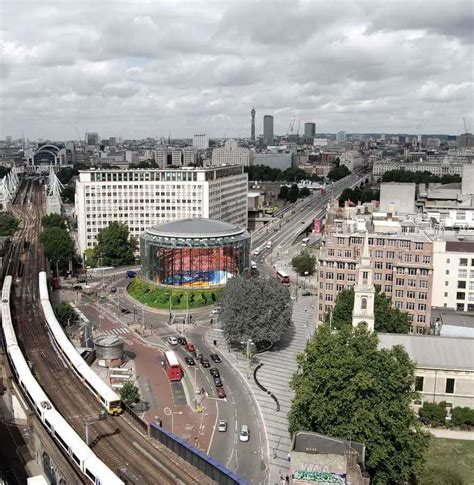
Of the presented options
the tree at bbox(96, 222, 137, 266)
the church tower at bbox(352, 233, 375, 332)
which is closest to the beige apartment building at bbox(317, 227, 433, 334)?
the church tower at bbox(352, 233, 375, 332)

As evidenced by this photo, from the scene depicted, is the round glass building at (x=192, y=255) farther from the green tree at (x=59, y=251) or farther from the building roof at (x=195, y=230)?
the green tree at (x=59, y=251)

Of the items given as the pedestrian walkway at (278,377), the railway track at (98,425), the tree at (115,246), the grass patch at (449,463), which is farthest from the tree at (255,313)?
the tree at (115,246)

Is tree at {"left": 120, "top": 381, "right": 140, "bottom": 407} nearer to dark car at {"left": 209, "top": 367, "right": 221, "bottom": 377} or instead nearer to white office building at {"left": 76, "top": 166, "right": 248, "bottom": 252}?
dark car at {"left": 209, "top": 367, "right": 221, "bottom": 377}

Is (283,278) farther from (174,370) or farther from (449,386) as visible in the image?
(449,386)

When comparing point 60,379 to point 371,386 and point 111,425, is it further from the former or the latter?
point 371,386

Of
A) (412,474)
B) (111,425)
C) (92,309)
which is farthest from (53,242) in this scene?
(412,474)
